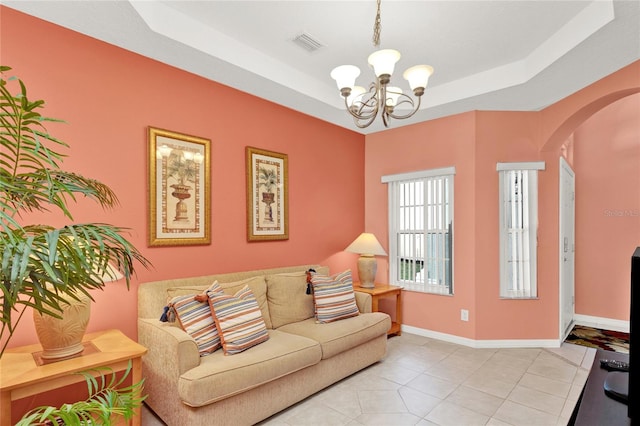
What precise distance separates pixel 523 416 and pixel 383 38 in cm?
308

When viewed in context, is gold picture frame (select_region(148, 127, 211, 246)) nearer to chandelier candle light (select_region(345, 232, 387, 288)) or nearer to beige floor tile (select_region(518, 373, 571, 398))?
chandelier candle light (select_region(345, 232, 387, 288))

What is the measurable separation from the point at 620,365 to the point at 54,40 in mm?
3790

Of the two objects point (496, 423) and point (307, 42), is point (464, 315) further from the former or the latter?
point (307, 42)

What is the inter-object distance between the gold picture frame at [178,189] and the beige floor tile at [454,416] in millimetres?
2283

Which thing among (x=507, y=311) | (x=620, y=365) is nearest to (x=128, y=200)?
(x=620, y=365)

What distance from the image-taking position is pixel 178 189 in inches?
110

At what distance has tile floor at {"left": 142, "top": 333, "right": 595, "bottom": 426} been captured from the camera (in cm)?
234

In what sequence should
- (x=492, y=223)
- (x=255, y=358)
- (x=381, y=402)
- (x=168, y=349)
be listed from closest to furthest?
(x=168, y=349)
(x=255, y=358)
(x=381, y=402)
(x=492, y=223)

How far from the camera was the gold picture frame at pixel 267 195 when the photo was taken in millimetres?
3342

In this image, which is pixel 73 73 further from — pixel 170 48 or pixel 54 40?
pixel 170 48

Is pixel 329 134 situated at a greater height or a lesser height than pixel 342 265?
greater

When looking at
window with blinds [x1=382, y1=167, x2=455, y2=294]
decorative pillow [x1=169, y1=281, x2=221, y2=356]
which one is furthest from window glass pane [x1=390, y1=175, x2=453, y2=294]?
decorative pillow [x1=169, y1=281, x2=221, y2=356]

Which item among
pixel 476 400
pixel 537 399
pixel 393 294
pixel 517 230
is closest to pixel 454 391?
pixel 476 400

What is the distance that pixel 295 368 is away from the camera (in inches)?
93.7
